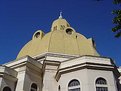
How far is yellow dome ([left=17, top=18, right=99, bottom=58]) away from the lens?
1005 inches

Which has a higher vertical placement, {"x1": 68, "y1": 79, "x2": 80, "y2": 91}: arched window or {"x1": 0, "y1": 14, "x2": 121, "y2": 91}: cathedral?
{"x1": 0, "y1": 14, "x2": 121, "y2": 91}: cathedral

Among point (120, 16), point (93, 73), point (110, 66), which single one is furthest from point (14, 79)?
point (120, 16)

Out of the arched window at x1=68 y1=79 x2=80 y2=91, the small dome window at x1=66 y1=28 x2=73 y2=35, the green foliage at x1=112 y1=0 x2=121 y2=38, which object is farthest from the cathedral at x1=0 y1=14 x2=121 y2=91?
the green foliage at x1=112 y1=0 x2=121 y2=38

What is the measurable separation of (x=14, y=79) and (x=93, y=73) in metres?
7.25

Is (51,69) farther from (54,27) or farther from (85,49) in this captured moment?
(54,27)

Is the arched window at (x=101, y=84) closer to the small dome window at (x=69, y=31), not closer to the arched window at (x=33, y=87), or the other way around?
the arched window at (x=33, y=87)

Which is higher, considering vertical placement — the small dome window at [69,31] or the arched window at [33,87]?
the small dome window at [69,31]

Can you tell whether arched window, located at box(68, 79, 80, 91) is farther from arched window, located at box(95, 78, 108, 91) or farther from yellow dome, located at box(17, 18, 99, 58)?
yellow dome, located at box(17, 18, 99, 58)

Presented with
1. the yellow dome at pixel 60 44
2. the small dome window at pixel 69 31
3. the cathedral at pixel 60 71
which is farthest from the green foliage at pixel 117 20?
the small dome window at pixel 69 31

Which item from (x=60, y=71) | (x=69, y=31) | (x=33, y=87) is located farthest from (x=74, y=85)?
(x=69, y=31)

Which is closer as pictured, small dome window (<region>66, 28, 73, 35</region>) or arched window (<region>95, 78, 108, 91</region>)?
arched window (<region>95, 78, 108, 91</region>)

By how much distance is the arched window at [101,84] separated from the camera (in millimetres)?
18048

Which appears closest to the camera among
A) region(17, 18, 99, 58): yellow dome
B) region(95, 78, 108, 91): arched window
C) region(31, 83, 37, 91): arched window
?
region(95, 78, 108, 91): arched window

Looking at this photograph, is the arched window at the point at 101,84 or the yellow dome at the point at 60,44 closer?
the arched window at the point at 101,84
